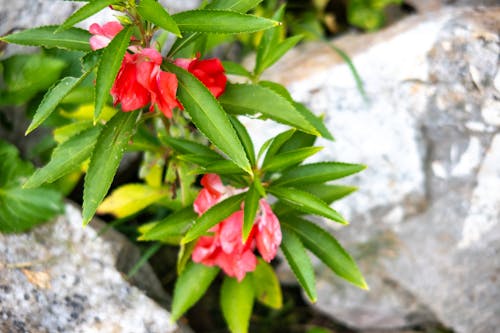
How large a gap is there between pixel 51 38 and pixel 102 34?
0.12m

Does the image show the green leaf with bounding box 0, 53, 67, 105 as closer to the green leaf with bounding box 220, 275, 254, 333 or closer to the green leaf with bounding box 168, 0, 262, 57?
the green leaf with bounding box 168, 0, 262, 57

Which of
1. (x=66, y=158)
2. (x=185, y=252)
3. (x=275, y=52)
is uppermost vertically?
(x=275, y=52)

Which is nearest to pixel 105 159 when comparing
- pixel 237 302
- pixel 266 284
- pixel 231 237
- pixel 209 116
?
pixel 209 116

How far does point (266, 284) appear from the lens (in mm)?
1761

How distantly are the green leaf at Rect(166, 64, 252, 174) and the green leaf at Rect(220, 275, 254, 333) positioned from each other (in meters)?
0.67

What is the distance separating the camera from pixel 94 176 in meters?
1.16

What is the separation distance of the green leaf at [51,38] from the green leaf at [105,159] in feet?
0.60

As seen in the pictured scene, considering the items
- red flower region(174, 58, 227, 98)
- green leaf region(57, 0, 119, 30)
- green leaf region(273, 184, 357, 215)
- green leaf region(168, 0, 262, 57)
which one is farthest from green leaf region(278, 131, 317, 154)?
green leaf region(57, 0, 119, 30)

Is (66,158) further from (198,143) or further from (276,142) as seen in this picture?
(276,142)

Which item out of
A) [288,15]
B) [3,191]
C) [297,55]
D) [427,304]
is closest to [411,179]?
[427,304]

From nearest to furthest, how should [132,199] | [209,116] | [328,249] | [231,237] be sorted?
[209,116], [231,237], [328,249], [132,199]

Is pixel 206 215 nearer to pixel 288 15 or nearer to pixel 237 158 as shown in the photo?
pixel 237 158

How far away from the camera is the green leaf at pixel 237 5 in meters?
1.18

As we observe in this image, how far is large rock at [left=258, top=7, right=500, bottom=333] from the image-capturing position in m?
1.73
